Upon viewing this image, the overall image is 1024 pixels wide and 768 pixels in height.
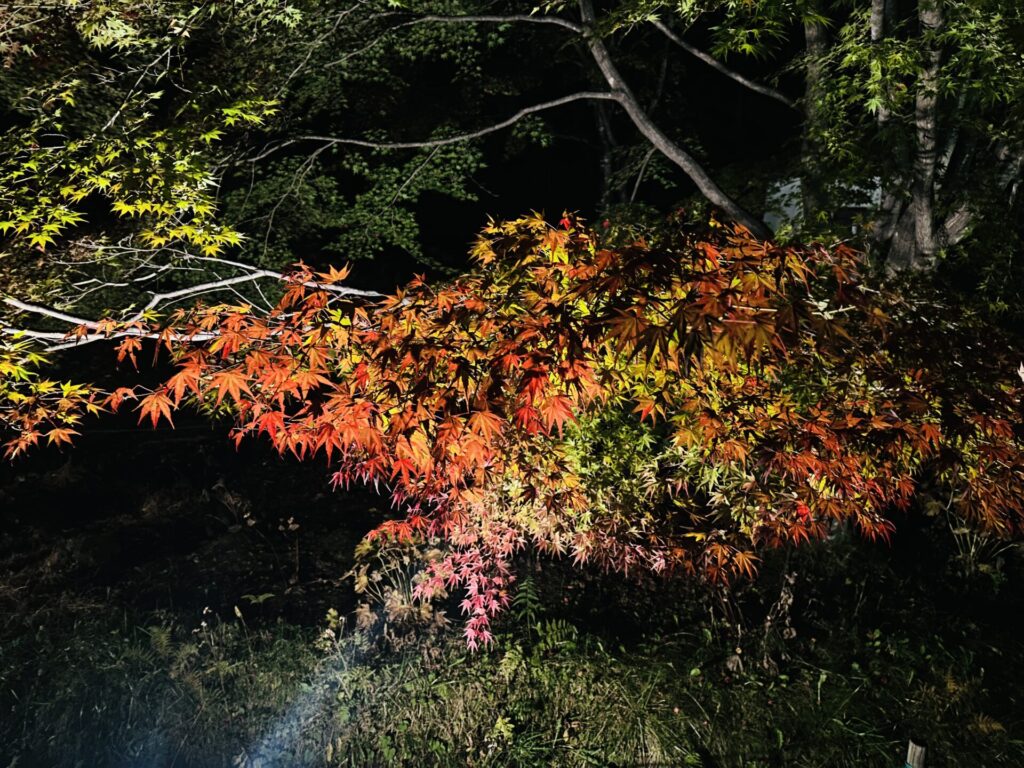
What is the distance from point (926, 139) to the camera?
15.5ft

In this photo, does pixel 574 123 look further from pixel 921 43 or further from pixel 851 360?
pixel 851 360

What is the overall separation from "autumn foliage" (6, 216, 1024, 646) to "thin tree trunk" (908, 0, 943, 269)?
58.3 inches

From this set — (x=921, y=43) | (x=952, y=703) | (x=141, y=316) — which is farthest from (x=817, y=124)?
(x=141, y=316)

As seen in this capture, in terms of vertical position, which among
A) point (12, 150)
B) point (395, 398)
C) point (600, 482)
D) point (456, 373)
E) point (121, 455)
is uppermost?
point (12, 150)

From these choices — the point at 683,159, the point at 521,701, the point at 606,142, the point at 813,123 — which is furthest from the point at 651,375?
the point at 606,142

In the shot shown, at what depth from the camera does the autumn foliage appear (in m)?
2.90

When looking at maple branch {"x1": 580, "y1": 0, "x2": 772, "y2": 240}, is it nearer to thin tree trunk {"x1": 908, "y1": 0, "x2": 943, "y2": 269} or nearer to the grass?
thin tree trunk {"x1": 908, "y1": 0, "x2": 943, "y2": 269}

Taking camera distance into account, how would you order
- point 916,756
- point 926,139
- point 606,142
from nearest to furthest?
point 916,756 < point 926,139 < point 606,142

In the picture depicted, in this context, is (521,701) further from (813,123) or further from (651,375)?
(813,123)

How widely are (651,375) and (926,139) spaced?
278 centimetres

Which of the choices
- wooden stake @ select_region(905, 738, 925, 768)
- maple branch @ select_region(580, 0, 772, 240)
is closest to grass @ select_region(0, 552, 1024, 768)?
wooden stake @ select_region(905, 738, 925, 768)

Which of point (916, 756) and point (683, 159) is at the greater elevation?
point (683, 159)

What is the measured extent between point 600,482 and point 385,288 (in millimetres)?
8018

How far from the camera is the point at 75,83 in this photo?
4949 millimetres
